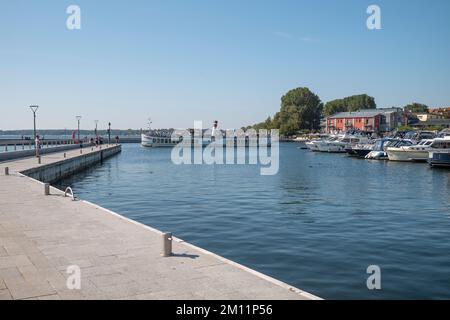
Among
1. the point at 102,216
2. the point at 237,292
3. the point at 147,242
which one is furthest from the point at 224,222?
the point at 237,292

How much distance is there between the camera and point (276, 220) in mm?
20719

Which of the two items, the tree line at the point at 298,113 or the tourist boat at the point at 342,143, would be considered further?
the tree line at the point at 298,113

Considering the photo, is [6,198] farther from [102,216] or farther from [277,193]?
[277,193]

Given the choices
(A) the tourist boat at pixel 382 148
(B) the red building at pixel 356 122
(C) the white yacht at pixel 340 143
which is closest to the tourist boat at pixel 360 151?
(A) the tourist boat at pixel 382 148

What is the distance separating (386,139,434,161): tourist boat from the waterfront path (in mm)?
55454

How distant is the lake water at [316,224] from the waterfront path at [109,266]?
3279 millimetres

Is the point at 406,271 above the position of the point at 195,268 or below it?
below

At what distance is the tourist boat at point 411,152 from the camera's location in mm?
60500

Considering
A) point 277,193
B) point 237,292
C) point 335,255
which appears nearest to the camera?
point 237,292

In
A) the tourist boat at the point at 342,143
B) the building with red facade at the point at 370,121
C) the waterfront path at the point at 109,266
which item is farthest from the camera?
the building with red facade at the point at 370,121

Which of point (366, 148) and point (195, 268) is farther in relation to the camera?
point (366, 148)

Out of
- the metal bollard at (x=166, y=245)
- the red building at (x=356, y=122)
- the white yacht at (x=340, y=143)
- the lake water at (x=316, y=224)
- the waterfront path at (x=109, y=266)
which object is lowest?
the lake water at (x=316, y=224)

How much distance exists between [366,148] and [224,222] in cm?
6094

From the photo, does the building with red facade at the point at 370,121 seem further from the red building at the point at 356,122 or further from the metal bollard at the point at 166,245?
the metal bollard at the point at 166,245
